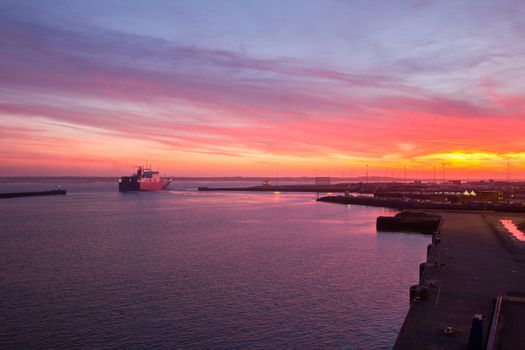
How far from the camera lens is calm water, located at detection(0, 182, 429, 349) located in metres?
21.4

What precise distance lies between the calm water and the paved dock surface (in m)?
2.74

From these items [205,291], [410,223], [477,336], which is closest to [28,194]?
[410,223]

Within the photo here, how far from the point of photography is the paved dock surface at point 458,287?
1588 centimetres

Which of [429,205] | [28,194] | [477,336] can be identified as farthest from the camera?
[28,194]

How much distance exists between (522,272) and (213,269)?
20342mm

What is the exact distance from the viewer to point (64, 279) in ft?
106

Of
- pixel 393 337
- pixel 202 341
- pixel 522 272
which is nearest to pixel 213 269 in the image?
pixel 202 341

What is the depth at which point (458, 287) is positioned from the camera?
73.2 feet

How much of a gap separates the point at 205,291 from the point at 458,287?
14.4m

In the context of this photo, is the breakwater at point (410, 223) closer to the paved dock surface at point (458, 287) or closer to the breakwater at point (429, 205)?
the breakwater at point (429, 205)

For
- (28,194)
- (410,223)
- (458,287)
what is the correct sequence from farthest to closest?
(28,194), (410,223), (458,287)

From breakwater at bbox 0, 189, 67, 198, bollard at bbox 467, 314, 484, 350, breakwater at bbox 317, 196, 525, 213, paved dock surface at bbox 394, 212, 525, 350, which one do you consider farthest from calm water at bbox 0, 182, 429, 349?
breakwater at bbox 0, 189, 67, 198

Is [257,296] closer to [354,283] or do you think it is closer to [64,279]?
[354,283]

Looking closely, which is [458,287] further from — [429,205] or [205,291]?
[429,205]
